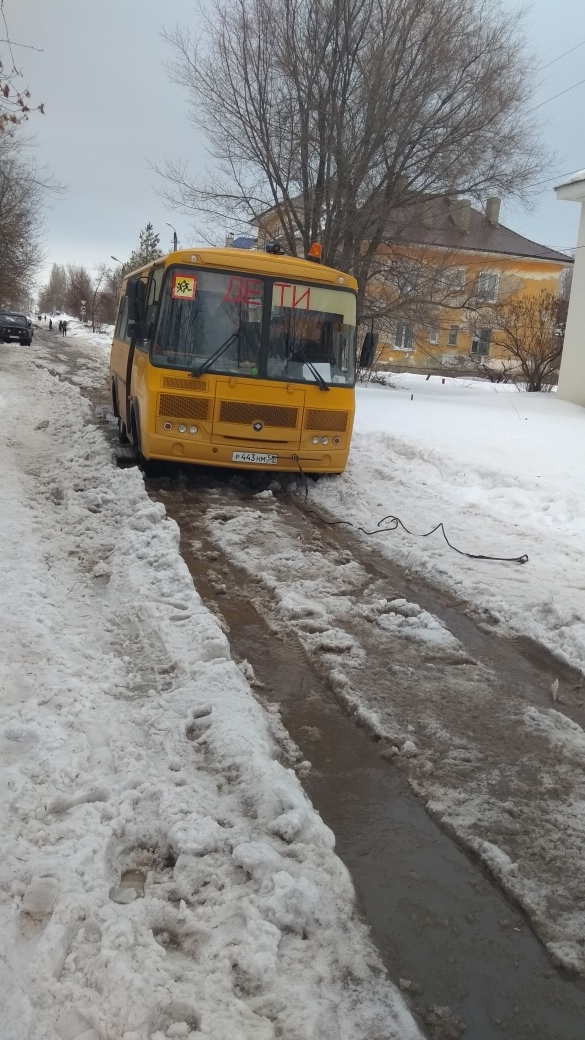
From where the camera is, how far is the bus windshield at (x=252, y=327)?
8477mm

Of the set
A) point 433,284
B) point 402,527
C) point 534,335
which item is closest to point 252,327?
point 402,527

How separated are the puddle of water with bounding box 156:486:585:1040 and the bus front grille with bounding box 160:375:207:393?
498 cm

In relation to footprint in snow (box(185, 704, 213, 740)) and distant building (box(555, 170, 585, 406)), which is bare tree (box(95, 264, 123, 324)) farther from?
footprint in snow (box(185, 704, 213, 740))

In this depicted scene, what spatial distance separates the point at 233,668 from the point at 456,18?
70.6 ft

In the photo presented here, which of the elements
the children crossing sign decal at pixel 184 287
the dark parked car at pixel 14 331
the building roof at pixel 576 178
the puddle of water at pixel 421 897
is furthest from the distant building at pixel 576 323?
the dark parked car at pixel 14 331

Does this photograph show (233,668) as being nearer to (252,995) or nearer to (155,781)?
(155,781)

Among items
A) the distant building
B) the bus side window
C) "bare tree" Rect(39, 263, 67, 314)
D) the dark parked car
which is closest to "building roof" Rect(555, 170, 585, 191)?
the distant building

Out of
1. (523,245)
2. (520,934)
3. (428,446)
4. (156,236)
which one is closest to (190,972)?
(520,934)

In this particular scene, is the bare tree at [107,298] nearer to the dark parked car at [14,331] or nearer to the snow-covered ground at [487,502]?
the dark parked car at [14,331]

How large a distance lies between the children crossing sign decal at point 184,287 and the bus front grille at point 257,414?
124 cm

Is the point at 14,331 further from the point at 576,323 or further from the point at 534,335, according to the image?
the point at 576,323

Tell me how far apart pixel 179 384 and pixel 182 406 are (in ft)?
0.79

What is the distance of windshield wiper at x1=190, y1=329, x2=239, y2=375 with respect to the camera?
27.7 ft

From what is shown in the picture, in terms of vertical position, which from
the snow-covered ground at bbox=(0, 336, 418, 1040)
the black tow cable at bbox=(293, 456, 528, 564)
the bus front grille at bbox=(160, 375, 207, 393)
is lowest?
the snow-covered ground at bbox=(0, 336, 418, 1040)
